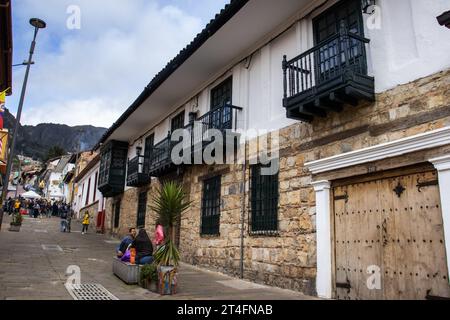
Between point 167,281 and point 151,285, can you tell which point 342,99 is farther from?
point 151,285

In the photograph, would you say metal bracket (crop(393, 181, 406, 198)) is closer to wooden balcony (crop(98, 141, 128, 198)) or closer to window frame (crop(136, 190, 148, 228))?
window frame (crop(136, 190, 148, 228))

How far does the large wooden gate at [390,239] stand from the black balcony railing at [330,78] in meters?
1.47

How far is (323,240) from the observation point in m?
6.82

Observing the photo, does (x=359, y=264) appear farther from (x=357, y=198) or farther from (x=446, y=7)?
(x=446, y=7)

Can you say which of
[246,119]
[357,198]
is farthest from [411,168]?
[246,119]

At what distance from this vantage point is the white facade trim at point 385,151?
17.2 ft

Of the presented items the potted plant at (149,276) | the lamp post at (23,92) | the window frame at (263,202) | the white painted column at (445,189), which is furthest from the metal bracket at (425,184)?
the lamp post at (23,92)

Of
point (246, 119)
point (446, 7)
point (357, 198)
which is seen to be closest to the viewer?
point (446, 7)

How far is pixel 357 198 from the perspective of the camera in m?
6.57

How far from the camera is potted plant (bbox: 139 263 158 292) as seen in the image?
706 cm

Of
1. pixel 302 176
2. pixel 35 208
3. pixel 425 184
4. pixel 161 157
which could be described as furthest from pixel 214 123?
pixel 35 208

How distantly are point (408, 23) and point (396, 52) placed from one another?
465mm
